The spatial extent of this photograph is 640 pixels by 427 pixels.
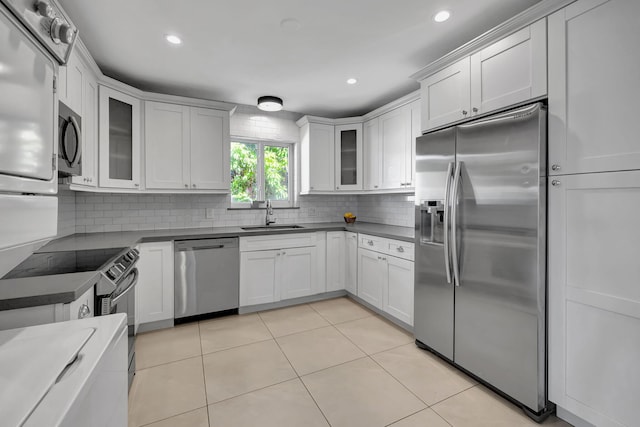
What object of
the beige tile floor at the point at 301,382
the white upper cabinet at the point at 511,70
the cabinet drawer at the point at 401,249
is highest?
the white upper cabinet at the point at 511,70

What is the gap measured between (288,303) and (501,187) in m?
2.62

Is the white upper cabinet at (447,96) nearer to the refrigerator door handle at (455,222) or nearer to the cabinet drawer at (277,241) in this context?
the refrigerator door handle at (455,222)

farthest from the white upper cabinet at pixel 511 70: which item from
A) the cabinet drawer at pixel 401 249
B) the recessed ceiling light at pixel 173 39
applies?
the recessed ceiling light at pixel 173 39

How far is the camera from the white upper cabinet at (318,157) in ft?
12.9

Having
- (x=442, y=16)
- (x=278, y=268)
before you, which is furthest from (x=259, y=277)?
(x=442, y=16)

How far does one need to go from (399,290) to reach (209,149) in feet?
8.46

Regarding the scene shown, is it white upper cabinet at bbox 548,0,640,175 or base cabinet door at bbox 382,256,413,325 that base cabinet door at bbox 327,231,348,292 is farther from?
white upper cabinet at bbox 548,0,640,175

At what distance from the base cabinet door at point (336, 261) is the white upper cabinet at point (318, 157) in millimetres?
705

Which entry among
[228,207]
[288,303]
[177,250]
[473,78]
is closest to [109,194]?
[177,250]

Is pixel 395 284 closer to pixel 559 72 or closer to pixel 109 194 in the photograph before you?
pixel 559 72

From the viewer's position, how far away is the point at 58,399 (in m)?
0.66

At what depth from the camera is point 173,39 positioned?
90.1 inches

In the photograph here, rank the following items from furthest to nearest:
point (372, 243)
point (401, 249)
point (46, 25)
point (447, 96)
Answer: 1. point (372, 243)
2. point (401, 249)
3. point (447, 96)
4. point (46, 25)

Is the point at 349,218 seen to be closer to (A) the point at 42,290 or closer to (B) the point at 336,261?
(B) the point at 336,261
